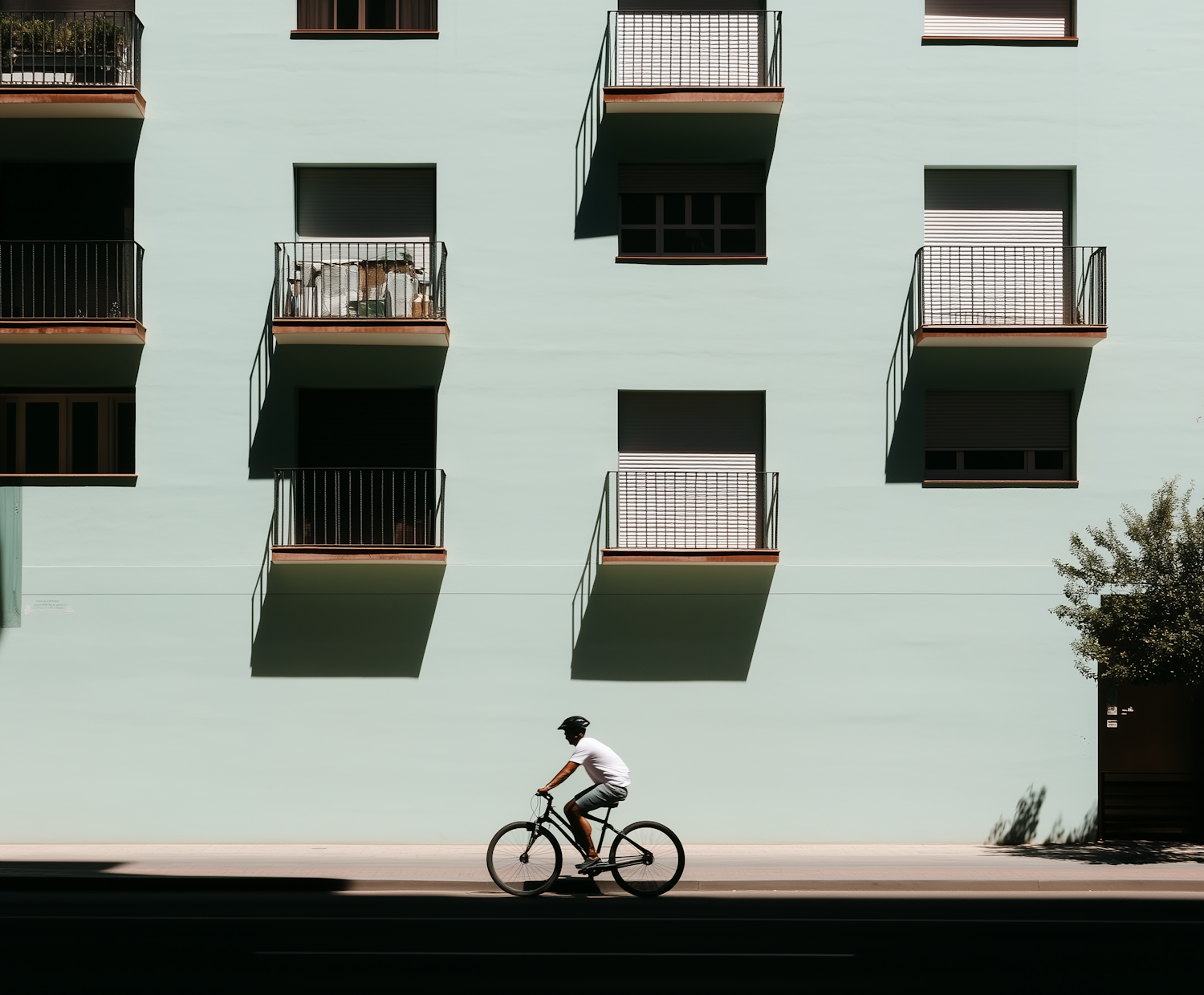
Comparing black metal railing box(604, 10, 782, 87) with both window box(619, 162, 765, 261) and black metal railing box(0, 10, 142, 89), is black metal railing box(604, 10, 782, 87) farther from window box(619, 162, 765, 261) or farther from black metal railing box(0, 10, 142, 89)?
black metal railing box(0, 10, 142, 89)

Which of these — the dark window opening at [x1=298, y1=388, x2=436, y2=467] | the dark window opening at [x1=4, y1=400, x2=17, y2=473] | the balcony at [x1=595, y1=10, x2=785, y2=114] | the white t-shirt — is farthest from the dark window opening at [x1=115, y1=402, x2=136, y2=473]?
the white t-shirt

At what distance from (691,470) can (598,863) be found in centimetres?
615

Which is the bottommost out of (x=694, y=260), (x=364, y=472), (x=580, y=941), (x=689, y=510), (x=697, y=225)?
(x=580, y=941)

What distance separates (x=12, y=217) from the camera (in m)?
17.8

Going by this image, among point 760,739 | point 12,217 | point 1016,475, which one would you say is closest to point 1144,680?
point 1016,475

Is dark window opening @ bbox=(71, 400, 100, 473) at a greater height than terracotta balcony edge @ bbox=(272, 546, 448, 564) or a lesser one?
greater

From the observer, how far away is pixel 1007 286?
680 inches

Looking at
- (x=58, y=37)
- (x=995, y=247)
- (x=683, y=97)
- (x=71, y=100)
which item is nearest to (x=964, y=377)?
(x=995, y=247)

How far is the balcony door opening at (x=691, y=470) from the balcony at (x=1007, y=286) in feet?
8.86

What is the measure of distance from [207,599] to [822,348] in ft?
28.9

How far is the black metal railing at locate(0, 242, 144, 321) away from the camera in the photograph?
17.3 meters

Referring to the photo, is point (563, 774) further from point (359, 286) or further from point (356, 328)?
point (359, 286)

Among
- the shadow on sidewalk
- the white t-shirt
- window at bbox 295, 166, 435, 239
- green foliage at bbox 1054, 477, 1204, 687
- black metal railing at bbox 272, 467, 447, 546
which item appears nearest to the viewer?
the white t-shirt

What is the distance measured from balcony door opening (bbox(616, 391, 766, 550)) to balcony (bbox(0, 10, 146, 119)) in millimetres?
7840
